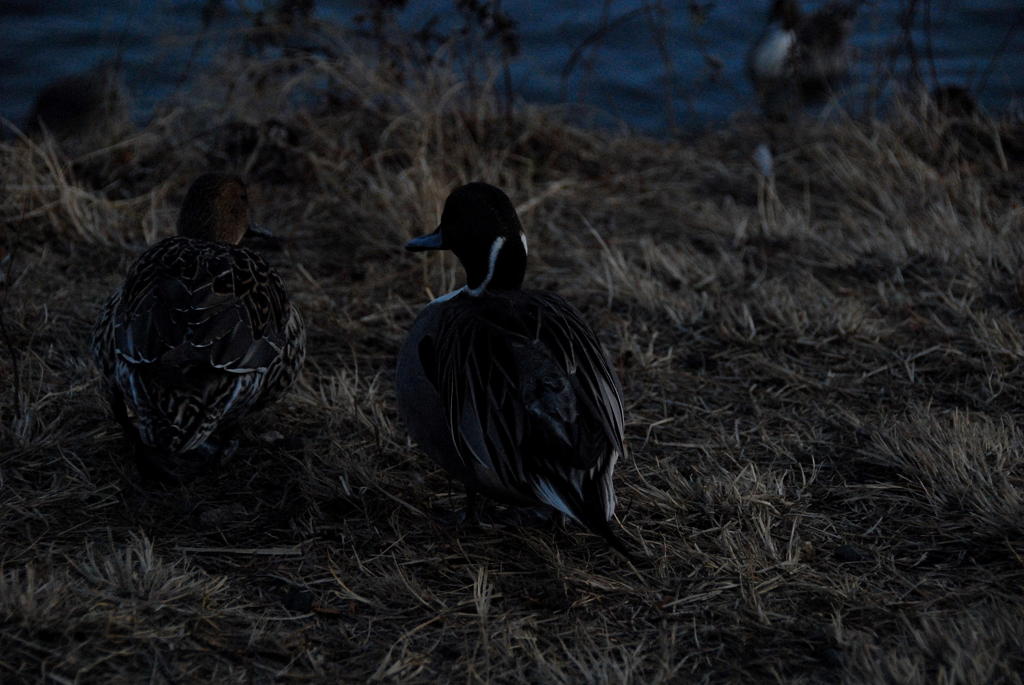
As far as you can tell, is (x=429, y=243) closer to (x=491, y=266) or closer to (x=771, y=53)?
(x=491, y=266)

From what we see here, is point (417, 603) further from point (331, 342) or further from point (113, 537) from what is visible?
point (331, 342)

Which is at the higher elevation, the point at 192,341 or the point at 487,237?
the point at 487,237

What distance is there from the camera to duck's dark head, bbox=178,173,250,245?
14.7 feet

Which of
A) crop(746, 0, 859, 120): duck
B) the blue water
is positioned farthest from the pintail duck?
crop(746, 0, 859, 120): duck

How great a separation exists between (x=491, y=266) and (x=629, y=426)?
80 cm

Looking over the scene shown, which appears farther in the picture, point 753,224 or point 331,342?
point 753,224

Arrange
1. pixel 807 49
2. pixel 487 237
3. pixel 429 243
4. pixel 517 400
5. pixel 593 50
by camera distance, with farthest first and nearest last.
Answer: pixel 807 49 → pixel 593 50 → pixel 429 243 → pixel 487 237 → pixel 517 400

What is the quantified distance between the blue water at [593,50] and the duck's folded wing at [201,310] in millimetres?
4979

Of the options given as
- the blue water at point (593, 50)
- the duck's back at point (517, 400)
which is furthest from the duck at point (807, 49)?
the duck's back at point (517, 400)

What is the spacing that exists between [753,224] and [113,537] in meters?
3.53

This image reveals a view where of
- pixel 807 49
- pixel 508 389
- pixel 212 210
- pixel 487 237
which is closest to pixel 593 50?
pixel 807 49

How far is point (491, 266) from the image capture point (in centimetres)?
Answer: 365

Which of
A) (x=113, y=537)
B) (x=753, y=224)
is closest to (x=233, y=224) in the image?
(x=113, y=537)

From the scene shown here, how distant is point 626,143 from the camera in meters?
7.06
